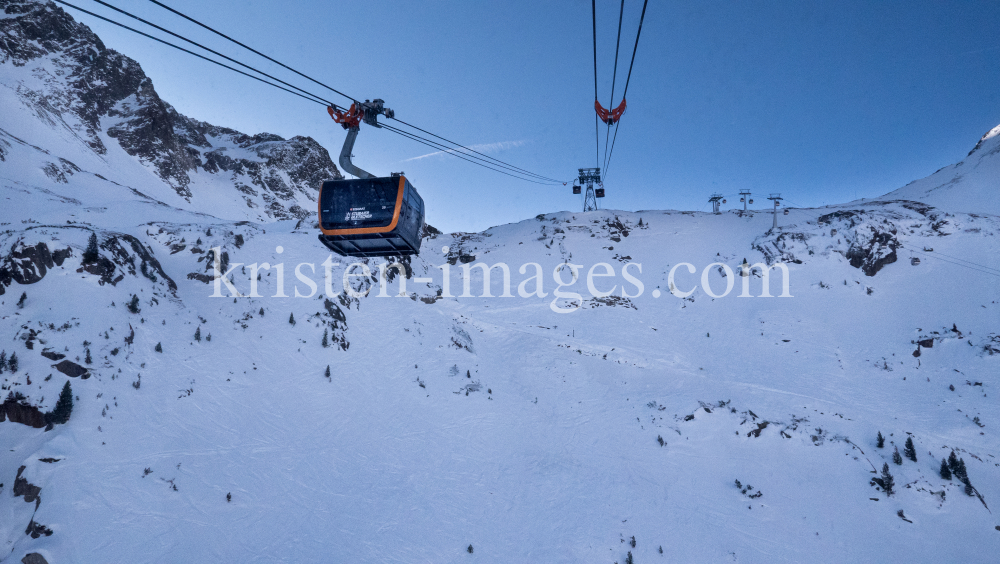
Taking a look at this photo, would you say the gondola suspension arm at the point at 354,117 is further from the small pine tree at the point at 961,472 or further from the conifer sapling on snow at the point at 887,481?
the small pine tree at the point at 961,472

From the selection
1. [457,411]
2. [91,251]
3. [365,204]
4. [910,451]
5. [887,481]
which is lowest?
[887,481]

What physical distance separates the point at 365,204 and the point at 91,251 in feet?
50.7

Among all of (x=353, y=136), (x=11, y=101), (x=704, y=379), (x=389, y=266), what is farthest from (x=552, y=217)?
(x=11, y=101)

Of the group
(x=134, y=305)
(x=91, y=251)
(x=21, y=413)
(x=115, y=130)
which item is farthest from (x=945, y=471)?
(x=115, y=130)

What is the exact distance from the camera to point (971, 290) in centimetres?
2867

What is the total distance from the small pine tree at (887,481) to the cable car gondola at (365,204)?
63.3 ft

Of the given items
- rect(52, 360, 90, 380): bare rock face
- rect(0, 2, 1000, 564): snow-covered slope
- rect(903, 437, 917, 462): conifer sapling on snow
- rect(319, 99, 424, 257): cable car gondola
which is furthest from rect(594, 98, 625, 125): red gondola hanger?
rect(52, 360, 90, 380): bare rock face

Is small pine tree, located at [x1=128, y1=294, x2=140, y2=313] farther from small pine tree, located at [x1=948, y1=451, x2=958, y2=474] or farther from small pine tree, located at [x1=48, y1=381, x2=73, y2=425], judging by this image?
small pine tree, located at [x1=948, y1=451, x2=958, y2=474]

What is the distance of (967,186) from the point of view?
50031mm

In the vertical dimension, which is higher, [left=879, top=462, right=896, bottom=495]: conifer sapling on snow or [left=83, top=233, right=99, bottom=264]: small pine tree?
[left=83, top=233, right=99, bottom=264]: small pine tree

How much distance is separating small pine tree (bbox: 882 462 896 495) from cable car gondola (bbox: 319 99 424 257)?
19298 mm

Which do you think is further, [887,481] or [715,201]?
[715,201]

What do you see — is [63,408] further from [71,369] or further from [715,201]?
[715,201]

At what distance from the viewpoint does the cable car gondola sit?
984 cm
